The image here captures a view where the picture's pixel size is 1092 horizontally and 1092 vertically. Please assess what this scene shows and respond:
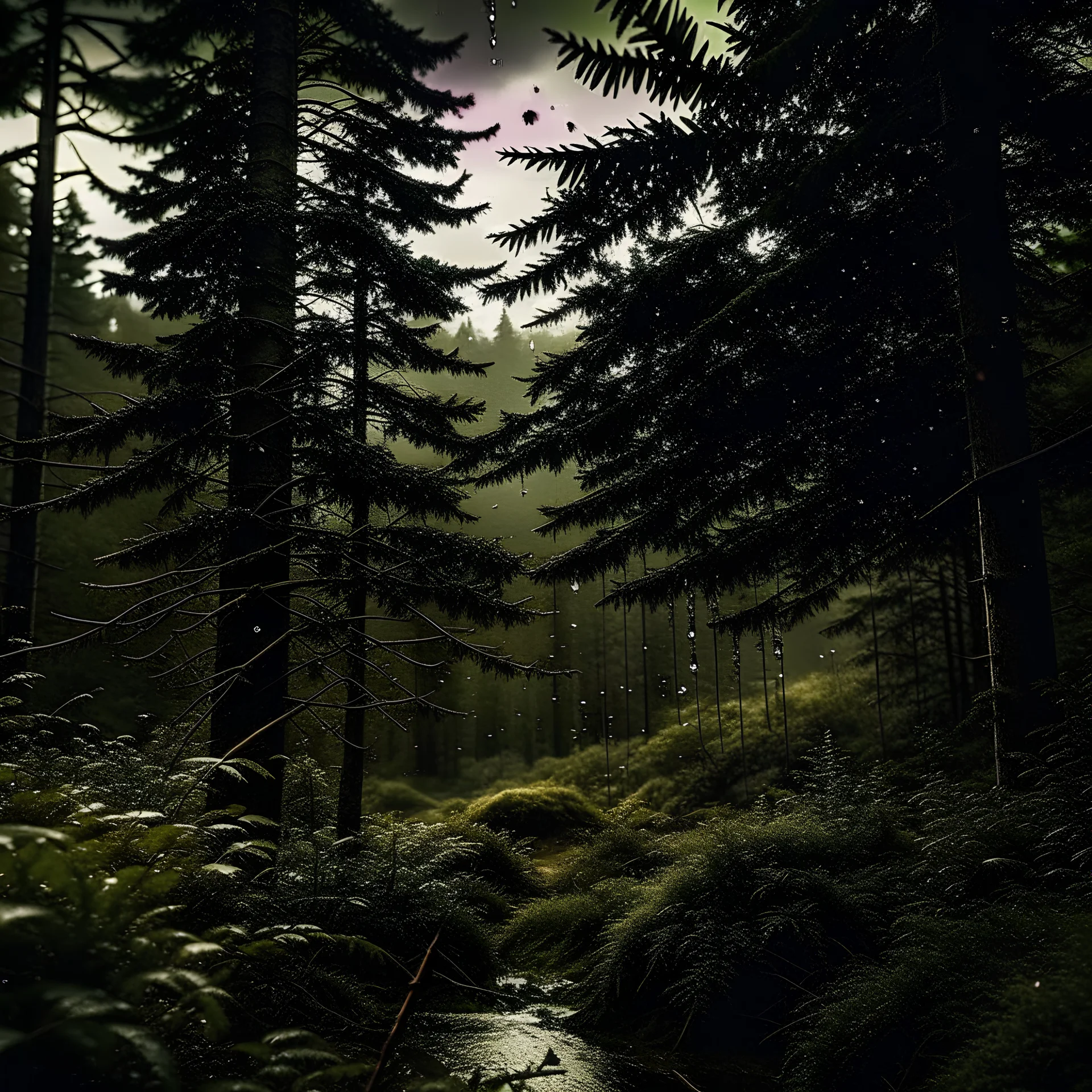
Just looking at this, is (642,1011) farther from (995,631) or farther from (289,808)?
(289,808)

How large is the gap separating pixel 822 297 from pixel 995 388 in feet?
7.48

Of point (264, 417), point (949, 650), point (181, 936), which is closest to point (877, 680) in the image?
point (949, 650)

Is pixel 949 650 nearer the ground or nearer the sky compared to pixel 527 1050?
nearer the sky

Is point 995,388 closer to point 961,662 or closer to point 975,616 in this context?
point 975,616

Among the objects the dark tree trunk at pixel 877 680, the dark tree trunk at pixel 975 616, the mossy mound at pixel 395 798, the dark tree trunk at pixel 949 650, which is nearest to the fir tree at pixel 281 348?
the dark tree trunk at pixel 975 616

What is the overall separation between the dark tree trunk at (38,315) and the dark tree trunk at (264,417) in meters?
4.29

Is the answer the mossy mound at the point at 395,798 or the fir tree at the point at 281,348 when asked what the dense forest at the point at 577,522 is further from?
the mossy mound at the point at 395,798

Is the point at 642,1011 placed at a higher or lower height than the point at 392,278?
lower

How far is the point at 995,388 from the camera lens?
18.4ft

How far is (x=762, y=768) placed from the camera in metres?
18.5

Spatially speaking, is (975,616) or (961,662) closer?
(975,616)

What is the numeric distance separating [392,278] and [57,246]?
7.30m

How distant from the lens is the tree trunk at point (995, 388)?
536 centimetres

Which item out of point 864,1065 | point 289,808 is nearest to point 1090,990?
point 864,1065
